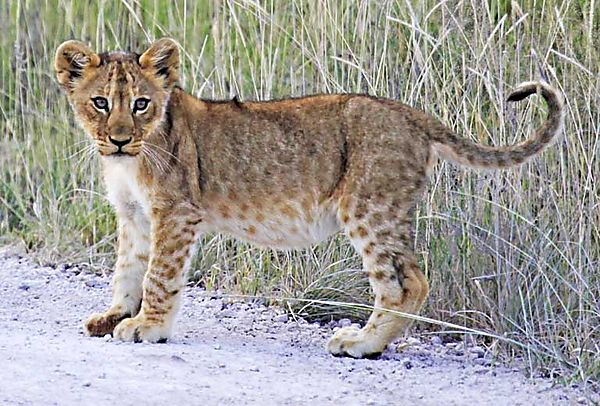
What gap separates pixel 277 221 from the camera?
5.55 meters

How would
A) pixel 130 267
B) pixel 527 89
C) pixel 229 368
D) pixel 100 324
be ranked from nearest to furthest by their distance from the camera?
pixel 229 368
pixel 527 89
pixel 100 324
pixel 130 267

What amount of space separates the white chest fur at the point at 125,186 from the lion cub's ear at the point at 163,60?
0.38 meters

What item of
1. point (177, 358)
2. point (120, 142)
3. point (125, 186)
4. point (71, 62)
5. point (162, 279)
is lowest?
point (177, 358)

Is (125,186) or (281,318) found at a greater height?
(125,186)

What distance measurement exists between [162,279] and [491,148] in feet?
4.65

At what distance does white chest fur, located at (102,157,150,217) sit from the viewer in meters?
5.39

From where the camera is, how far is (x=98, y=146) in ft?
17.4

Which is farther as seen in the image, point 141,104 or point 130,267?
point 130,267

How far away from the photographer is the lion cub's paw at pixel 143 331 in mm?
5293

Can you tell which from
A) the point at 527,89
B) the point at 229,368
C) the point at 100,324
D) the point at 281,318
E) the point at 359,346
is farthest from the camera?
the point at 281,318

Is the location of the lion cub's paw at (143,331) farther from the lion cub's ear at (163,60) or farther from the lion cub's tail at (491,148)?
the lion cub's tail at (491,148)

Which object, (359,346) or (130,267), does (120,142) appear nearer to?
(130,267)

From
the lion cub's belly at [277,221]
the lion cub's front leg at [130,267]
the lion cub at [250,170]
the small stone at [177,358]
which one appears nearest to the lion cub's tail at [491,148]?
the lion cub at [250,170]

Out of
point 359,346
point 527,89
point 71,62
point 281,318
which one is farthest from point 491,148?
point 71,62
